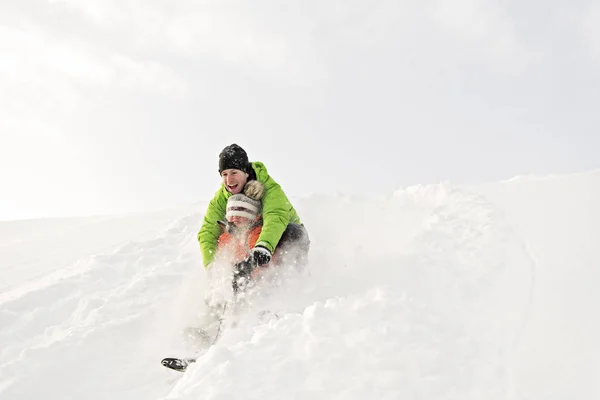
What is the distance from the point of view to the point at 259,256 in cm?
397

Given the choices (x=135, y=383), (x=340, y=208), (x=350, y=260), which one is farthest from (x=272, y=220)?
(x=340, y=208)

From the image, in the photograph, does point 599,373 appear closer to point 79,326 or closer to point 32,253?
point 79,326

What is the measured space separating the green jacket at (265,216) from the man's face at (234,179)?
12cm

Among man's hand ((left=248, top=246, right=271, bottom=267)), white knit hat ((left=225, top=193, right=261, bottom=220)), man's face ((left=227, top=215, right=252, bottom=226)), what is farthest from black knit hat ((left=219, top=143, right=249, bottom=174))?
man's hand ((left=248, top=246, right=271, bottom=267))

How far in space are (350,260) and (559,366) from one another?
2.77 metres

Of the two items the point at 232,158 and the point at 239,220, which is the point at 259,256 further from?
the point at 232,158

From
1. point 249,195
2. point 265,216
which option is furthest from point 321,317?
point 249,195

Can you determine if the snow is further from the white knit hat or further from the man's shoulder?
the man's shoulder

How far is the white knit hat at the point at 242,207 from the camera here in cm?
447

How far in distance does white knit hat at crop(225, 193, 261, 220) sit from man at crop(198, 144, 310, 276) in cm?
7

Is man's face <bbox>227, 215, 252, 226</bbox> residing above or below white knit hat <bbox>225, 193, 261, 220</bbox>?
below

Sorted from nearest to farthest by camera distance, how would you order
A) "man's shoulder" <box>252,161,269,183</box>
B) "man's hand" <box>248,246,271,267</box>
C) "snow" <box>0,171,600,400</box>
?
"snow" <box>0,171,600,400</box>
"man's hand" <box>248,246,271,267</box>
"man's shoulder" <box>252,161,269,183</box>

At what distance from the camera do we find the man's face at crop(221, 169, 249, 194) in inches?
179

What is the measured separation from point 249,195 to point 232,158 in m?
0.36
